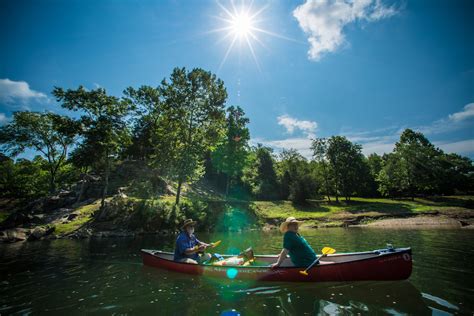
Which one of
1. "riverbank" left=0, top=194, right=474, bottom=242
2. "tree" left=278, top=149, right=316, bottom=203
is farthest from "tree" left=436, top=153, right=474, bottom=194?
"tree" left=278, top=149, right=316, bottom=203

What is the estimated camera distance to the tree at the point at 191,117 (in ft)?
105

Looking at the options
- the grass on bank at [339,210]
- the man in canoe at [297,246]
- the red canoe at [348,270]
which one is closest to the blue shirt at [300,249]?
the man in canoe at [297,246]

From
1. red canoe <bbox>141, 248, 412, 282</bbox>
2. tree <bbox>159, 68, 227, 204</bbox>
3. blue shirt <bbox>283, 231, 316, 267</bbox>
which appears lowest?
red canoe <bbox>141, 248, 412, 282</bbox>

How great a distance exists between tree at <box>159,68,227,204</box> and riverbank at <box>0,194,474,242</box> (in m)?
5.37

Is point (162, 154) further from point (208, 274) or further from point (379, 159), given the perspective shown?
point (379, 159)

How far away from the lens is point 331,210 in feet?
131

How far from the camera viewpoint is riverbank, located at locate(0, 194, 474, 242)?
2548 centimetres

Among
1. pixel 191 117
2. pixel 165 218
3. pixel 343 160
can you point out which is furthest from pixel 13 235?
pixel 343 160

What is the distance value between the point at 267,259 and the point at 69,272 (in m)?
9.69

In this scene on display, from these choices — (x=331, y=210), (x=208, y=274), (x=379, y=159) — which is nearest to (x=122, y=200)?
(x=208, y=274)

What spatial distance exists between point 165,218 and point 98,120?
16.3m

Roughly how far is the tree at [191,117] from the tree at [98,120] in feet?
21.5

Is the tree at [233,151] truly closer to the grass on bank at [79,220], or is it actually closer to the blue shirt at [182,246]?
the grass on bank at [79,220]

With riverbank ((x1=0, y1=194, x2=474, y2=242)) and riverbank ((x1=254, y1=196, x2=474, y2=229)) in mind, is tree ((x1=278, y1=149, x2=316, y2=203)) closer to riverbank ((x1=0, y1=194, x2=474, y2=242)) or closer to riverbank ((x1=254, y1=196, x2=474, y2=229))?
riverbank ((x1=254, y1=196, x2=474, y2=229))
